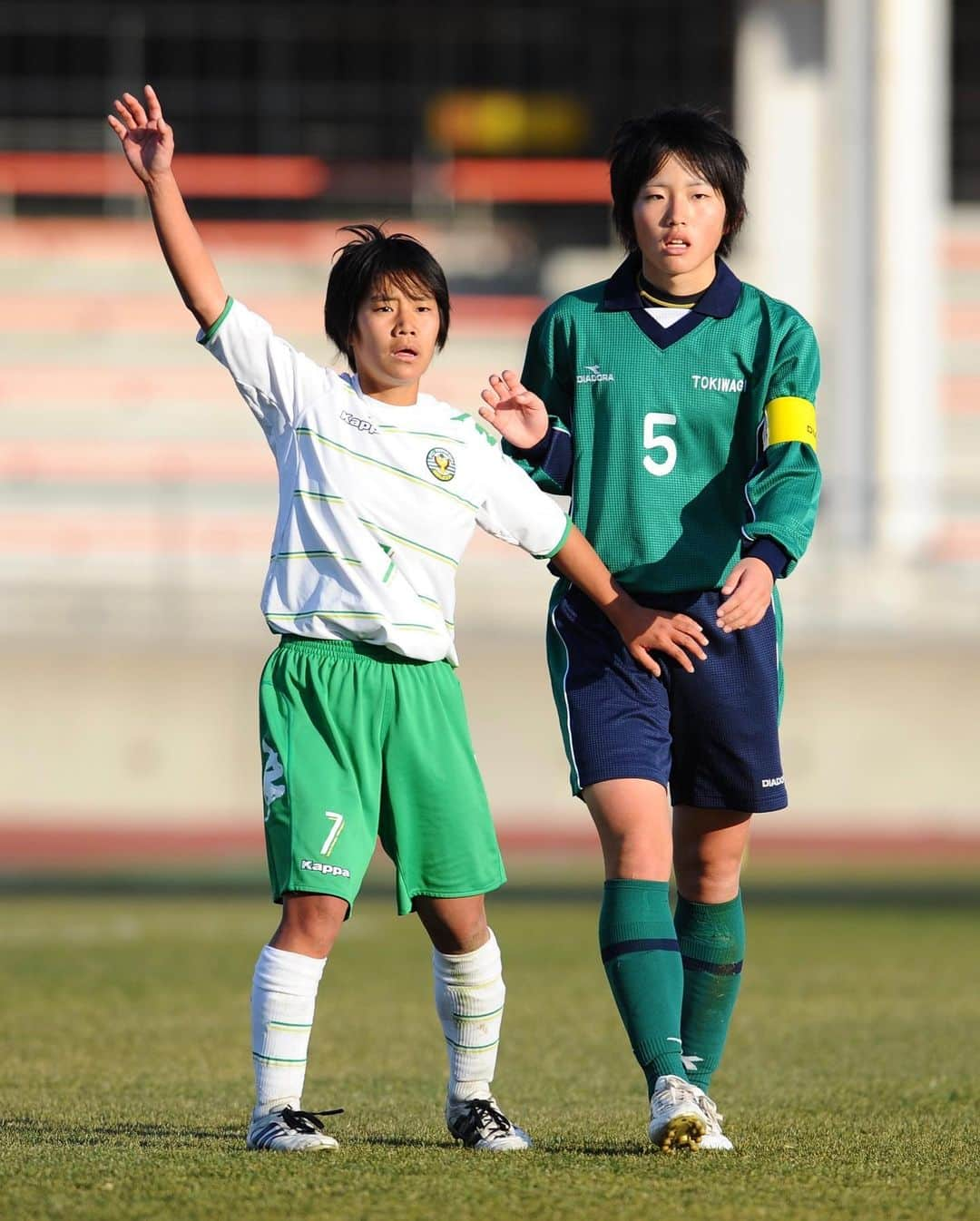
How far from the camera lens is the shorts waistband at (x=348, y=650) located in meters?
4.32

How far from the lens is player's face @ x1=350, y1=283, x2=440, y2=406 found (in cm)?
438

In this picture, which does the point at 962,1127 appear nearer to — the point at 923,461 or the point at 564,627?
the point at 564,627

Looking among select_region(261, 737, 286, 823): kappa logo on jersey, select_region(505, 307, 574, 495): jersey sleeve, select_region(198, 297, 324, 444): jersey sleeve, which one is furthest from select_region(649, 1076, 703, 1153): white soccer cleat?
select_region(198, 297, 324, 444): jersey sleeve

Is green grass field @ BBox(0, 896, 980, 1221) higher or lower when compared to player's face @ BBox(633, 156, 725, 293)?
lower

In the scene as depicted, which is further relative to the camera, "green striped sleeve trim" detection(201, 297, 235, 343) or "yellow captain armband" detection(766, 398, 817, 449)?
"yellow captain armband" detection(766, 398, 817, 449)

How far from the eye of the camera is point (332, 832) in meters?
4.24

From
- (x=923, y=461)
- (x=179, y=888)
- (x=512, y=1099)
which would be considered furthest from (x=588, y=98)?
(x=512, y=1099)

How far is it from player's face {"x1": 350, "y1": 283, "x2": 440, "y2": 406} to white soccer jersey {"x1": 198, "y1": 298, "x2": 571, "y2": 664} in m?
A: 0.07

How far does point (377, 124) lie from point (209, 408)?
21.2 ft

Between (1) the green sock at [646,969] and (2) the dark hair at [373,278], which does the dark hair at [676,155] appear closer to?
(2) the dark hair at [373,278]

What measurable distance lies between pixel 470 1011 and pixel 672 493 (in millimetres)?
1133

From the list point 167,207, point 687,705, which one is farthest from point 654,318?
point 167,207

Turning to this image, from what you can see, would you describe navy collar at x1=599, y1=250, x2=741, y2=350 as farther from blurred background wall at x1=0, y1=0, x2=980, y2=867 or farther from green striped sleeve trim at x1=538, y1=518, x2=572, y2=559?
blurred background wall at x1=0, y1=0, x2=980, y2=867

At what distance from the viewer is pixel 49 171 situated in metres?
25.7
